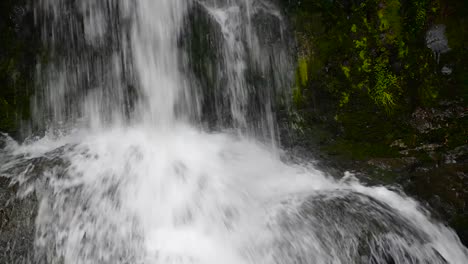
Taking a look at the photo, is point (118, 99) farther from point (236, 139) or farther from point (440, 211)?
point (440, 211)

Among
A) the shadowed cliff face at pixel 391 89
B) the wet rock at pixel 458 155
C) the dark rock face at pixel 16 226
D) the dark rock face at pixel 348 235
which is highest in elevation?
the shadowed cliff face at pixel 391 89

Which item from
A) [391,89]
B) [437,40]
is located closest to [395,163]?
[391,89]

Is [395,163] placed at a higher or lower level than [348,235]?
higher

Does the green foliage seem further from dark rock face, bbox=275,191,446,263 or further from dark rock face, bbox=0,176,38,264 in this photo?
dark rock face, bbox=0,176,38,264

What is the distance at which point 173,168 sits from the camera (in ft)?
18.0

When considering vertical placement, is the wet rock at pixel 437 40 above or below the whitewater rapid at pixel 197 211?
above

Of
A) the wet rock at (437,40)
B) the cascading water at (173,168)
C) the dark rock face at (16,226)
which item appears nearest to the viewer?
the dark rock face at (16,226)

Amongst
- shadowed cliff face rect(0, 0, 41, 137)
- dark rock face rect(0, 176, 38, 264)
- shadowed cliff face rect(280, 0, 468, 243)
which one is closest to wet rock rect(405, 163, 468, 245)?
shadowed cliff face rect(280, 0, 468, 243)

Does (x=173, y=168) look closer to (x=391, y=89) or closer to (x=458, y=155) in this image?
(x=391, y=89)

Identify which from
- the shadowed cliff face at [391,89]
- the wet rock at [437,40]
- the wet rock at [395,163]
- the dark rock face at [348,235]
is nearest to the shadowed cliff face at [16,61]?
the shadowed cliff face at [391,89]

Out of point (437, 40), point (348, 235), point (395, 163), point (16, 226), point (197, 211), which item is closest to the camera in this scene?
point (16, 226)

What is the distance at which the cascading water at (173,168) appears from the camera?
178 inches

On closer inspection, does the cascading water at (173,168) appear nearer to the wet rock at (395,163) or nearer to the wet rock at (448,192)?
the wet rock at (448,192)

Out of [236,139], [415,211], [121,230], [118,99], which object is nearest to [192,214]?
[121,230]
